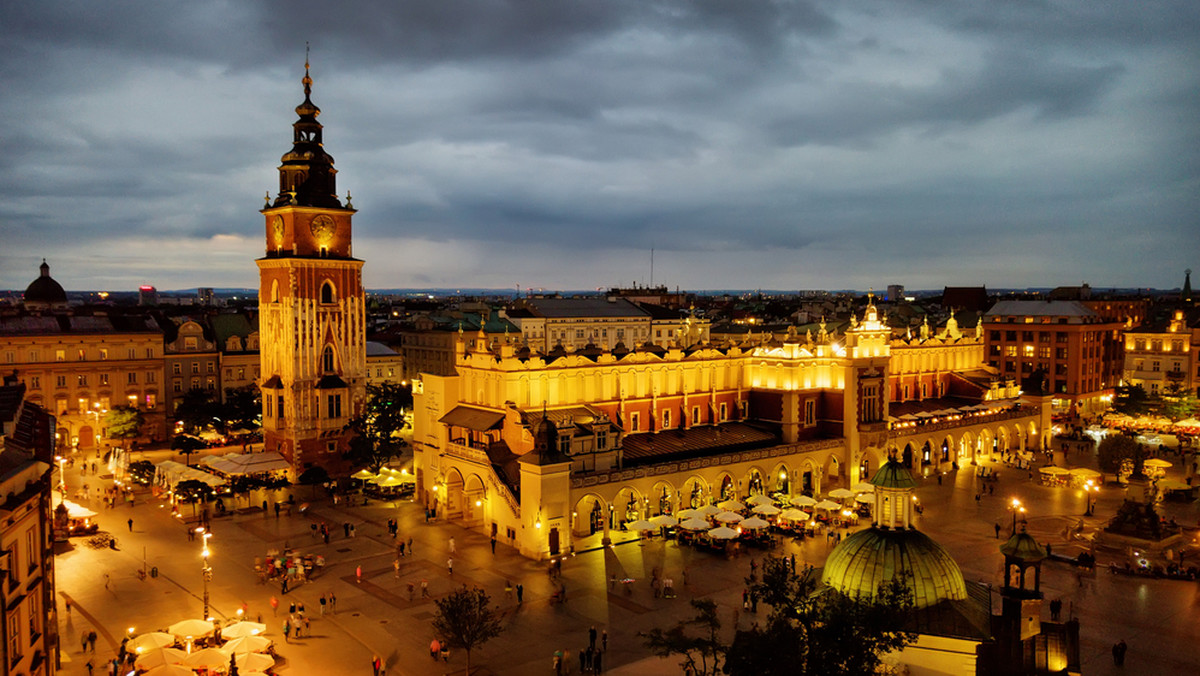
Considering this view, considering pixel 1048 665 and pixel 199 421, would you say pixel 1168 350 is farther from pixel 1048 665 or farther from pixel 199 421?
pixel 199 421

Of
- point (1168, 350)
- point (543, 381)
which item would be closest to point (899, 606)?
point (543, 381)

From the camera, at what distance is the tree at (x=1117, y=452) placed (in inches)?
2594

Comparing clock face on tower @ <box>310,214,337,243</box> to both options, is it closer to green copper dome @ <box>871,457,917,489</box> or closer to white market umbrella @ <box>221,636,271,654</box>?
white market umbrella @ <box>221,636,271,654</box>

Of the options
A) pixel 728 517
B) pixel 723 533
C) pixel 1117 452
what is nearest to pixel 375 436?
pixel 728 517

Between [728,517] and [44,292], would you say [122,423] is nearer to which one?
[44,292]

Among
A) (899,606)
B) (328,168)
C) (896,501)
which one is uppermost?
(328,168)

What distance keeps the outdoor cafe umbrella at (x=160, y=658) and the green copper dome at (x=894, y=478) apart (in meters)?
25.8

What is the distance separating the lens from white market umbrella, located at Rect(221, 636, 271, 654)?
32844mm

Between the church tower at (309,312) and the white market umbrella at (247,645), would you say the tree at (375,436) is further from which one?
the white market umbrella at (247,645)

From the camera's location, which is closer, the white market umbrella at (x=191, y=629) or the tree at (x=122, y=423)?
the white market umbrella at (x=191, y=629)

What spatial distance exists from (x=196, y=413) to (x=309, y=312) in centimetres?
2050

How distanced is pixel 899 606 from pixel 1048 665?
271 inches

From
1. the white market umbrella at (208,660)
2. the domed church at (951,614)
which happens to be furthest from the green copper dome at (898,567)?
the white market umbrella at (208,660)

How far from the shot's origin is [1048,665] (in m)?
26.7
